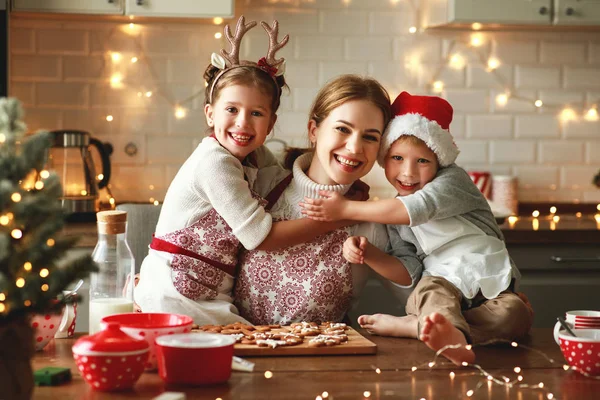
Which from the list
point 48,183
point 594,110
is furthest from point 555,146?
point 48,183

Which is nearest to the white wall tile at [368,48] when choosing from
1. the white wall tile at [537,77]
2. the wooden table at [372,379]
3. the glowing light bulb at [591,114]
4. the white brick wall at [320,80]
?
the white brick wall at [320,80]

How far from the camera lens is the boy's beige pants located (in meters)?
1.83

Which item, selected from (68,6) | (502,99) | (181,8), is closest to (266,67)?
(181,8)

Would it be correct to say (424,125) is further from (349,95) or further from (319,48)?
(319,48)

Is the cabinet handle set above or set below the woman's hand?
below

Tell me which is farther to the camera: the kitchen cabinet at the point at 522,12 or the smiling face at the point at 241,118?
the kitchen cabinet at the point at 522,12

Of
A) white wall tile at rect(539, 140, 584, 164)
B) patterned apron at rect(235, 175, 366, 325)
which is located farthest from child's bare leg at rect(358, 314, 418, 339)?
white wall tile at rect(539, 140, 584, 164)

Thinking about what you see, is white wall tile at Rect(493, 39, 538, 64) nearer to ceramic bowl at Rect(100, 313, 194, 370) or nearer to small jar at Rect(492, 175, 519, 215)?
small jar at Rect(492, 175, 519, 215)

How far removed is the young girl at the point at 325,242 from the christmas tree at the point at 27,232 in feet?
3.37

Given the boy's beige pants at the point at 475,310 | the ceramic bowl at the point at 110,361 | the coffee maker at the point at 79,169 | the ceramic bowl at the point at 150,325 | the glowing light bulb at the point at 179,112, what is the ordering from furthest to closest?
the glowing light bulb at the point at 179,112
the coffee maker at the point at 79,169
the boy's beige pants at the point at 475,310
the ceramic bowl at the point at 150,325
the ceramic bowl at the point at 110,361

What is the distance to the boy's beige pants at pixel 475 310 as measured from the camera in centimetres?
183

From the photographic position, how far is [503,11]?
337 cm

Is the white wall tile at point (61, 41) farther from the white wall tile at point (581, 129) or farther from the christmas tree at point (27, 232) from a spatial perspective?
the christmas tree at point (27, 232)

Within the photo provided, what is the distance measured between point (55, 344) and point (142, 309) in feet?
1.44
